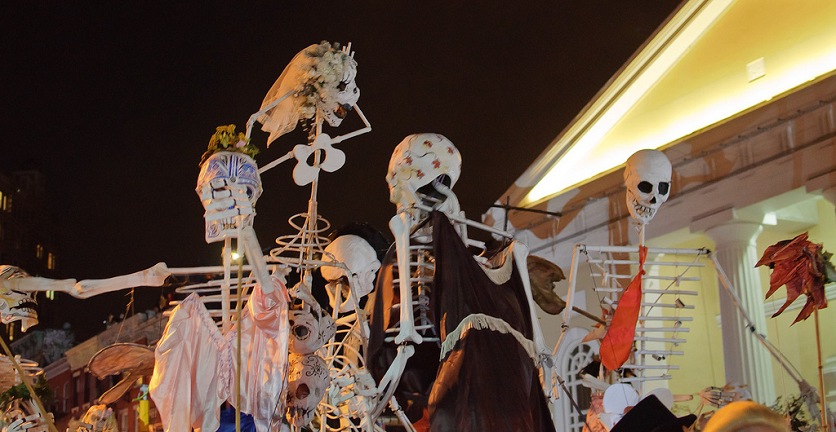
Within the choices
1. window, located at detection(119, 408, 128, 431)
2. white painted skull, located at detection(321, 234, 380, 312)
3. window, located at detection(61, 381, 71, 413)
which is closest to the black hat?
white painted skull, located at detection(321, 234, 380, 312)

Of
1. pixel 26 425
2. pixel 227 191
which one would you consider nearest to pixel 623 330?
pixel 227 191

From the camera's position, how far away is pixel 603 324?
6.52 meters

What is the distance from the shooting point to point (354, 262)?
23.0 ft

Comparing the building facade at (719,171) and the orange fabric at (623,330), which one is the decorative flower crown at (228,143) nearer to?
the orange fabric at (623,330)

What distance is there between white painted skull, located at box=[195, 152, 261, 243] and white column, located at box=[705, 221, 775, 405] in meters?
5.87

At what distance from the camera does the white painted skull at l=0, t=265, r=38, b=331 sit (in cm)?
498

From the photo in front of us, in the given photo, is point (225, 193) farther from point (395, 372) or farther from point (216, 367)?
point (395, 372)

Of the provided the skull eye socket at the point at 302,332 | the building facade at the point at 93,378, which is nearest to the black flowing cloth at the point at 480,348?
the skull eye socket at the point at 302,332

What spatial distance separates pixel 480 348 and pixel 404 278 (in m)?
0.64

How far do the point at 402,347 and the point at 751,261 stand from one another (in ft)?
20.0

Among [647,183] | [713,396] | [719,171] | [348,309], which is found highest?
[719,171]

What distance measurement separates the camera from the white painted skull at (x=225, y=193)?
16.2 ft

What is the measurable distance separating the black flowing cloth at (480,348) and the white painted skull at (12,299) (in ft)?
8.13

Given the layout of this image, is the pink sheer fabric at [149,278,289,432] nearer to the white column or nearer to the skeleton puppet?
the skeleton puppet
